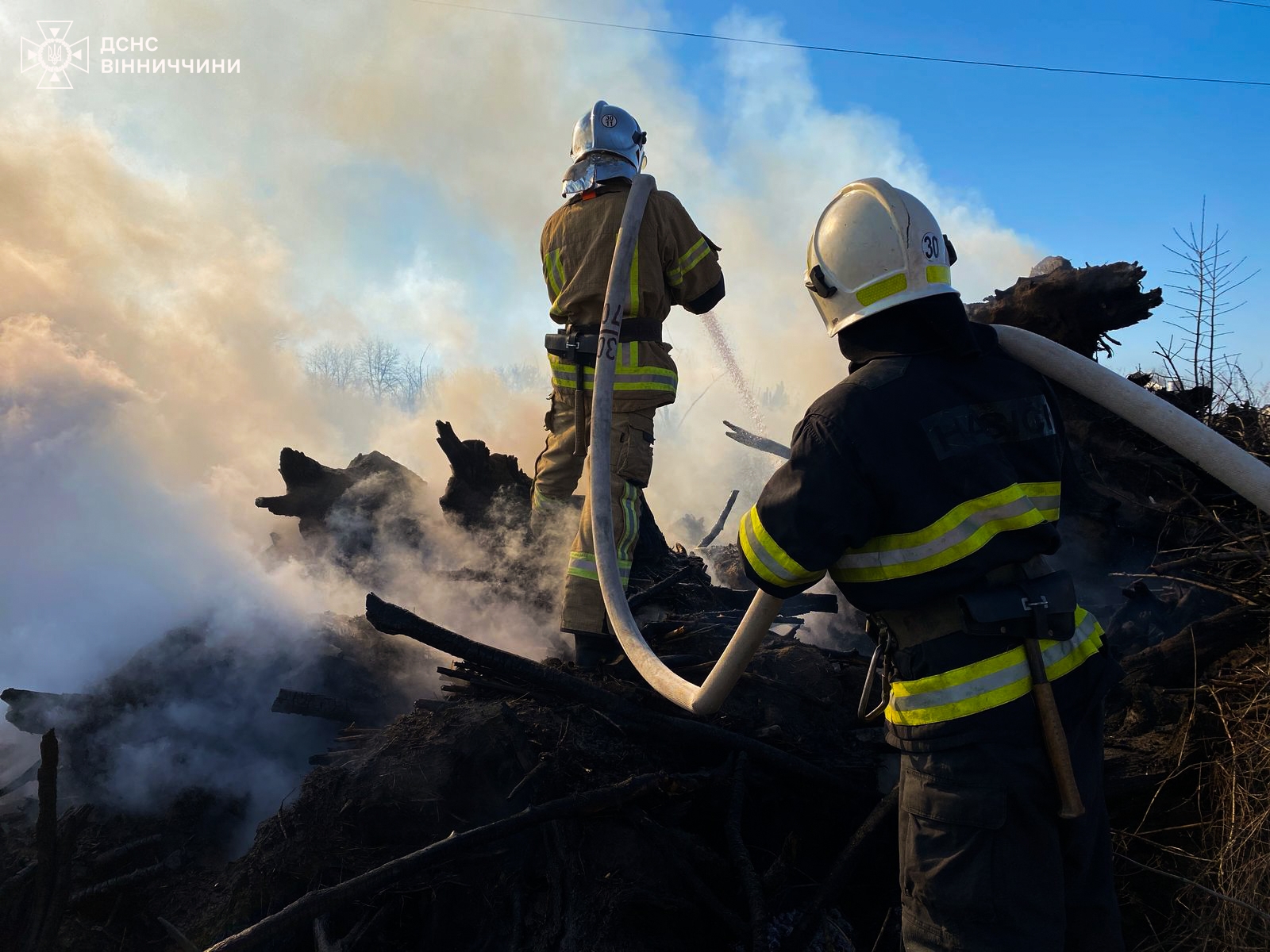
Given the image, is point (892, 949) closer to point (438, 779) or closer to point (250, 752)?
point (438, 779)

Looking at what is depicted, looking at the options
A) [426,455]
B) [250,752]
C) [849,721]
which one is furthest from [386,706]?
[426,455]

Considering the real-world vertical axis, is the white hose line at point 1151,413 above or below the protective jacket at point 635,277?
below

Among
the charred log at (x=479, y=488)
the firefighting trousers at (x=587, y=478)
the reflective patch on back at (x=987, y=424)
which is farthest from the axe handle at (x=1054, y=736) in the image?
the charred log at (x=479, y=488)

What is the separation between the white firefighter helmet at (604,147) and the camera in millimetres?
4699

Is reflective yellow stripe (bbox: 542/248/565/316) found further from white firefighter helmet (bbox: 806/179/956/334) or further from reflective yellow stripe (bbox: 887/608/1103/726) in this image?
reflective yellow stripe (bbox: 887/608/1103/726)

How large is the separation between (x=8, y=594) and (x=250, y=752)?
3.44 m

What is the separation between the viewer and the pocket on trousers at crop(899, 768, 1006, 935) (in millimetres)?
1958

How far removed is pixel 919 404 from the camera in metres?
2.08

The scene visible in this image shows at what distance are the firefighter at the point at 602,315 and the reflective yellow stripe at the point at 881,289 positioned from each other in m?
2.16

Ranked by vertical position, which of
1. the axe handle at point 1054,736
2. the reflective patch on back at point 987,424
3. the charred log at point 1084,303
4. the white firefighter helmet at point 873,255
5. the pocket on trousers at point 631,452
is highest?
the charred log at point 1084,303

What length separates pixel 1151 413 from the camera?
233cm

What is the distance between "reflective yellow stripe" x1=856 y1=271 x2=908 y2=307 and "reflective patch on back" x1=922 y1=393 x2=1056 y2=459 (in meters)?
0.38

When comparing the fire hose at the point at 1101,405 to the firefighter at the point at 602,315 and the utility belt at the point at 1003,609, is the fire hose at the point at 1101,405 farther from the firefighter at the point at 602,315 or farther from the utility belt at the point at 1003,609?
the firefighter at the point at 602,315

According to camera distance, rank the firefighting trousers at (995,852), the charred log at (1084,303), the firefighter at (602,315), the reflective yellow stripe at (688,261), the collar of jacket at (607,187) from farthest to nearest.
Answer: the charred log at (1084,303) → the collar of jacket at (607,187) → the reflective yellow stripe at (688,261) → the firefighter at (602,315) → the firefighting trousers at (995,852)
